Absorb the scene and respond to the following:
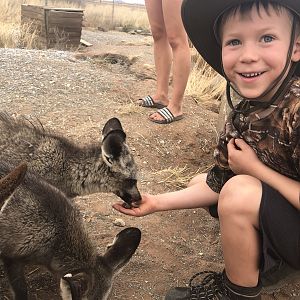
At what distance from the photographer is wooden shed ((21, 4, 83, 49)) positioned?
12367 mm

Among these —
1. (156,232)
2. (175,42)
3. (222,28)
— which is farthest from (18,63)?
(222,28)

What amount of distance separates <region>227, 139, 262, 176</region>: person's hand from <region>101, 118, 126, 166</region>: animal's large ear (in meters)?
1.05

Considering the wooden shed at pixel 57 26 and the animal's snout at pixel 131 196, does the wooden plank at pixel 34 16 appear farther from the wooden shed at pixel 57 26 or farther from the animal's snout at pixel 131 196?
A: the animal's snout at pixel 131 196

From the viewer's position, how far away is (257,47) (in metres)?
3.01

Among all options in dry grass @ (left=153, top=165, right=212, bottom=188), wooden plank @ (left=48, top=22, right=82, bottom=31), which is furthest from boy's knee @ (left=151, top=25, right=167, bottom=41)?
wooden plank @ (left=48, top=22, right=82, bottom=31)

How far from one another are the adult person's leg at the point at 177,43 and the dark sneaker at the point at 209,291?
10.7ft

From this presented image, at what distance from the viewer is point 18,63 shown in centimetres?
882

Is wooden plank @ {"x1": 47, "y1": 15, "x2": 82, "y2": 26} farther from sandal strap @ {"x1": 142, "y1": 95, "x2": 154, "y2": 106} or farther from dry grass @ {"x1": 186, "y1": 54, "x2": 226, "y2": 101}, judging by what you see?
sandal strap @ {"x1": 142, "y1": 95, "x2": 154, "y2": 106}

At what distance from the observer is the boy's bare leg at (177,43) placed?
6.03 m

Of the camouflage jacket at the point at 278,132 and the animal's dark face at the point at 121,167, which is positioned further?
the animal's dark face at the point at 121,167

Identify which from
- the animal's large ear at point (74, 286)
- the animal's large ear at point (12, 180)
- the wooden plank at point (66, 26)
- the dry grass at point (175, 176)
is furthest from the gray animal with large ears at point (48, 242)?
the wooden plank at point (66, 26)

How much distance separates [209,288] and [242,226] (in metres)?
0.71

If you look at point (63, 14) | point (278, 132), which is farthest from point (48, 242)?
point (63, 14)

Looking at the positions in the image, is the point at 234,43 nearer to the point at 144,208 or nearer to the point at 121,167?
the point at 144,208
